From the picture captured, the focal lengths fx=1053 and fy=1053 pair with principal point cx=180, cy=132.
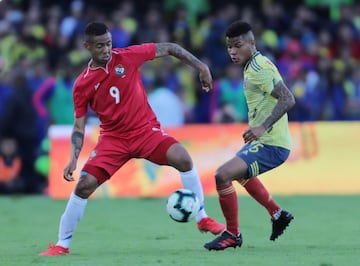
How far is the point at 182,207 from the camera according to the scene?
32.4 ft

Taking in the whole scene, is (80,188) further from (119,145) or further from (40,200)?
(40,200)

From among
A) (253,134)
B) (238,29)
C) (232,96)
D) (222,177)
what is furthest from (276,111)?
(232,96)

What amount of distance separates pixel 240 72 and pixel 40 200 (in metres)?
4.68

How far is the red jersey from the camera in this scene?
411 inches

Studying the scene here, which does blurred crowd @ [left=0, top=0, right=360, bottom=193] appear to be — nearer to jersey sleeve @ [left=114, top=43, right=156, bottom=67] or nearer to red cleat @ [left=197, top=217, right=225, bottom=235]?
jersey sleeve @ [left=114, top=43, right=156, bottom=67]

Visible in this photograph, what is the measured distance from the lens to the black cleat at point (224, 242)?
33.3 ft

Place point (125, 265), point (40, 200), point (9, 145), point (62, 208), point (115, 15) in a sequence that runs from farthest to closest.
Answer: point (115, 15) → point (9, 145) → point (40, 200) → point (62, 208) → point (125, 265)

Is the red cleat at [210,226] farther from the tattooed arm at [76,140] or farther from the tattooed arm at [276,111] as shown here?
the tattooed arm at [76,140]

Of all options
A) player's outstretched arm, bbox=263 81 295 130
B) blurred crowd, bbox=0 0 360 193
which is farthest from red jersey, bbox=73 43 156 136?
blurred crowd, bbox=0 0 360 193

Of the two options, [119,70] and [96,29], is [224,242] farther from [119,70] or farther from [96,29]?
[96,29]

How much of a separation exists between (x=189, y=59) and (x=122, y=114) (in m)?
0.86

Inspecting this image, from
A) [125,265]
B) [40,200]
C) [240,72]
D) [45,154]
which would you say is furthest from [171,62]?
[125,265]

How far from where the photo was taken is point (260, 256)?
955 centimetres

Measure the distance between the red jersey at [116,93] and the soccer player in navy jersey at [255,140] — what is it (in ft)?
3.12
